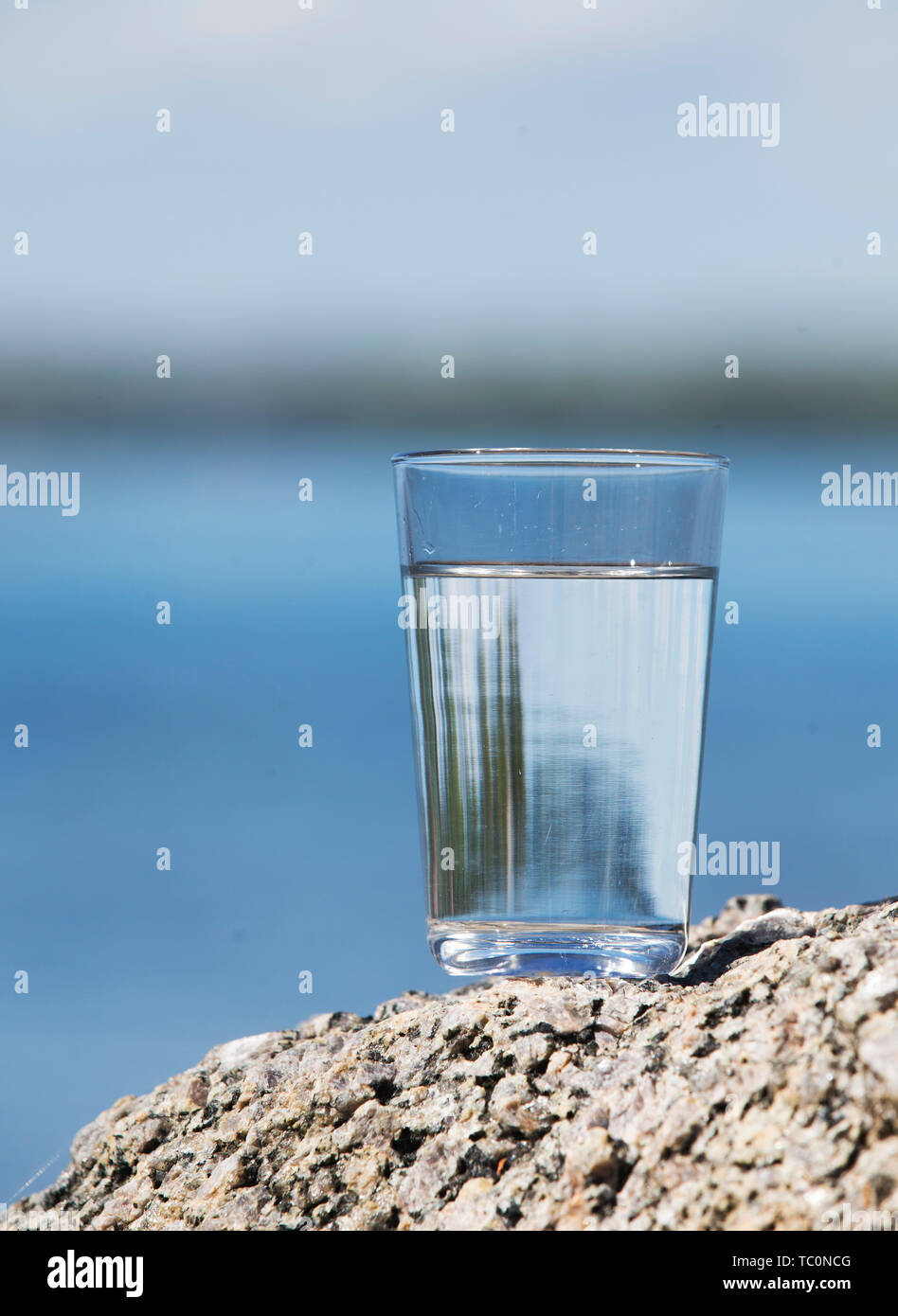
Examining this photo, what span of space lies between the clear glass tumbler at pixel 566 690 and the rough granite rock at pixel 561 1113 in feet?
0.16

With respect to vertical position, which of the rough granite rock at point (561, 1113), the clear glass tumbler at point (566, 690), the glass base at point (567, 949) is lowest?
the rough granite rock at point (561, 1113)

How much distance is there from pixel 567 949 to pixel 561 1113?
178 millimetres

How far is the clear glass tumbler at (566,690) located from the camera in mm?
741

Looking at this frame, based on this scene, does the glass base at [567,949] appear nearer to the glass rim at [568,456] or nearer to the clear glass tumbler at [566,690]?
the clear glass tumbler at [566,690]

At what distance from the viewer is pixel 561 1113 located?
609 millimetres

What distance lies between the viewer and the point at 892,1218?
0.45 metres

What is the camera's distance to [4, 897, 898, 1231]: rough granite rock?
1.62 feet

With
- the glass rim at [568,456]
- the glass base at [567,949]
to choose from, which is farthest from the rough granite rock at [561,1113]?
the glass rim at [568,456]

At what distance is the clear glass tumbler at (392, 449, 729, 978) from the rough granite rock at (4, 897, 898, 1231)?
0.05m

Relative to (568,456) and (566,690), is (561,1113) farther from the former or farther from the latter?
(568,456)

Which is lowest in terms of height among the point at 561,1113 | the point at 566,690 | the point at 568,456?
the point at 561,1113

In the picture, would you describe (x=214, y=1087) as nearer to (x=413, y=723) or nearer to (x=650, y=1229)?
(x=413, y=723)

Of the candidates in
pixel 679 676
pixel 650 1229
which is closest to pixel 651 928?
pixel 679 676

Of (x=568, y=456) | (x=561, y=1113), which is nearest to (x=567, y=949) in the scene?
(x=561, y=1113)
